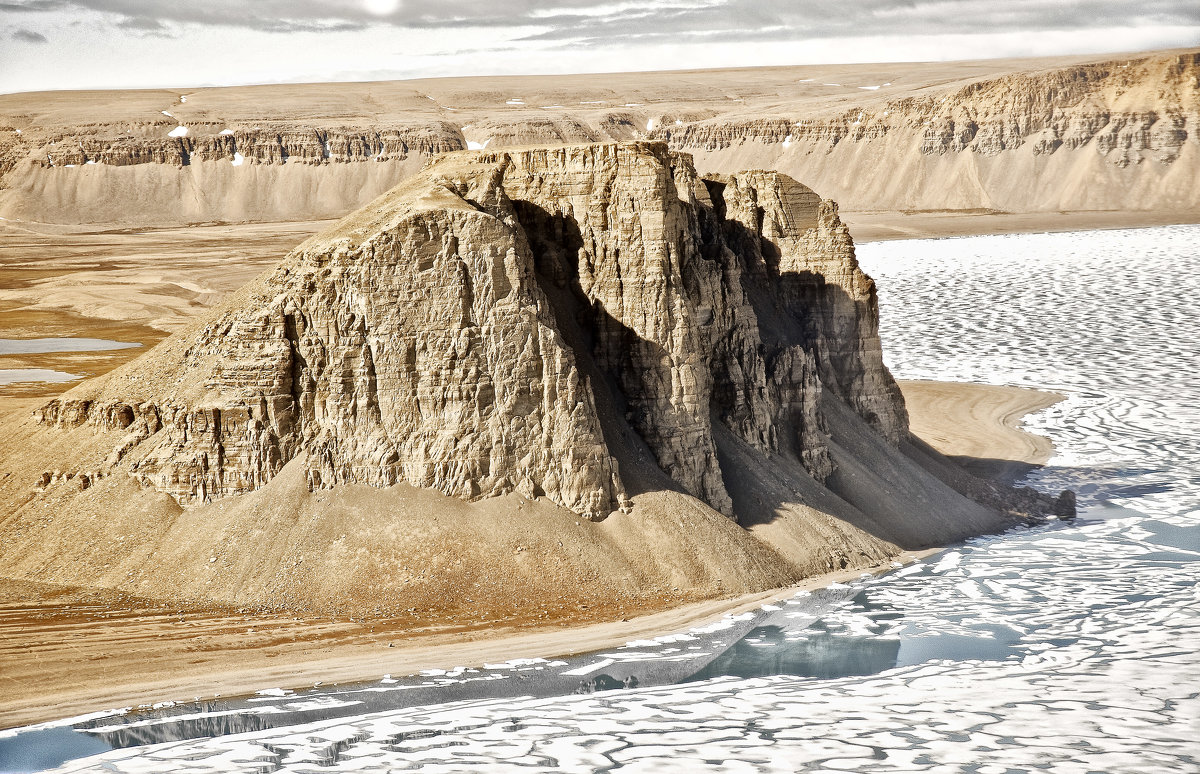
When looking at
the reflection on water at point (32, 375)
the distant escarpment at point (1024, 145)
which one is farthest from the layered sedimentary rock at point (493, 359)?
the distant escarpment at point (1024, 145)

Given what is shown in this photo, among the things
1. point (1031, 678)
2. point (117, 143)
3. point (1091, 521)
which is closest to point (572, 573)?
point (1031, 678)

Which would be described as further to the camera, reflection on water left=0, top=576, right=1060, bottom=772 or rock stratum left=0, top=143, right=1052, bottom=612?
rock stratum left=0, top=143, right=1052, bottom=612

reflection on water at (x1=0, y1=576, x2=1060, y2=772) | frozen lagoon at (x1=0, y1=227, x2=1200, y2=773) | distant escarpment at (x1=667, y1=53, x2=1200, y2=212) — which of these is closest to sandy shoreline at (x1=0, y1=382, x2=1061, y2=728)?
reflection on water at (x1=0, y1=576, x2=1060, y2=772)

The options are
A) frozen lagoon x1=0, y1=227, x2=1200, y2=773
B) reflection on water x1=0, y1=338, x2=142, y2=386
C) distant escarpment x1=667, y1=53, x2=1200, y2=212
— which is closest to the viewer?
frozen lagoon x1=0, y1=227, x2=1200, y2=773

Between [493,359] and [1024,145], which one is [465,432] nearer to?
[493,359]

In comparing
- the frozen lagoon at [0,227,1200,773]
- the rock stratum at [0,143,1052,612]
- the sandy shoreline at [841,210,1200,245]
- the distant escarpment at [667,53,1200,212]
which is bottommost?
the frozen lagoon at [0,227,1200,773]

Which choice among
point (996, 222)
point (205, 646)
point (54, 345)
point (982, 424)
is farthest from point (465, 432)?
point (996, 222)

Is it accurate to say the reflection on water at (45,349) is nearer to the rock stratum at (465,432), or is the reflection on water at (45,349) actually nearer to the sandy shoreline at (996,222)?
the rock stratum at (465,432)

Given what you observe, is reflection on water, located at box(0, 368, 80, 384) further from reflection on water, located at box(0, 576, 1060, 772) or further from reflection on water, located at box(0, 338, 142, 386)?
reflection on water, located at box(0, 576, 1060, 772)

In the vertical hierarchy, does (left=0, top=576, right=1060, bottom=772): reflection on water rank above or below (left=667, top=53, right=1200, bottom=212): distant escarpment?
below
